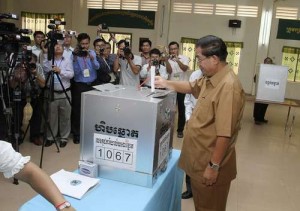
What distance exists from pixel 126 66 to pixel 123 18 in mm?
4659

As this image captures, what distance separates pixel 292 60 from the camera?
8102 mm

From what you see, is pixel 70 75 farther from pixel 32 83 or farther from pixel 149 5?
pixel 149 5

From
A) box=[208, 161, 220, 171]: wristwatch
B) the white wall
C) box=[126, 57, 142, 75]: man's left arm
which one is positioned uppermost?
the white wall

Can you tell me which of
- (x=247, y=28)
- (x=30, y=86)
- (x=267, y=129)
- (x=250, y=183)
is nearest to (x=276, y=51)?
(x=247, y=28)

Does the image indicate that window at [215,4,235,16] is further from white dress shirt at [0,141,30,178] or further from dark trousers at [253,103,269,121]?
white dress shirt at [0,141,30,178]

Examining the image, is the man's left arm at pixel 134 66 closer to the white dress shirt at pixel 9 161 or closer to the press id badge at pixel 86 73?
the press id badge at pixel 86 73

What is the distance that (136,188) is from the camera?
1.41m

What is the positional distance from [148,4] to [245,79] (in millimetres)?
3271

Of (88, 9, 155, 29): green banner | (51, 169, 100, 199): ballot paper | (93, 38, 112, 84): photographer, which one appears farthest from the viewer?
(88, 9, 155, 29): green banner

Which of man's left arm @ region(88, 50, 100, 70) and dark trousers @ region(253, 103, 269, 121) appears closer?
man's left arm @ region(88, 50, 100, 70)

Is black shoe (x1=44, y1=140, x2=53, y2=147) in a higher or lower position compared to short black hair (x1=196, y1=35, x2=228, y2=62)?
lower

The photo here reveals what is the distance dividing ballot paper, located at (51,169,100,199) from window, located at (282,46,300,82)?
7.77 metres

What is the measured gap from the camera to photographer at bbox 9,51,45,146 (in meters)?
3.09

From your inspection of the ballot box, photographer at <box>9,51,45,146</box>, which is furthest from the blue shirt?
the ballot box
